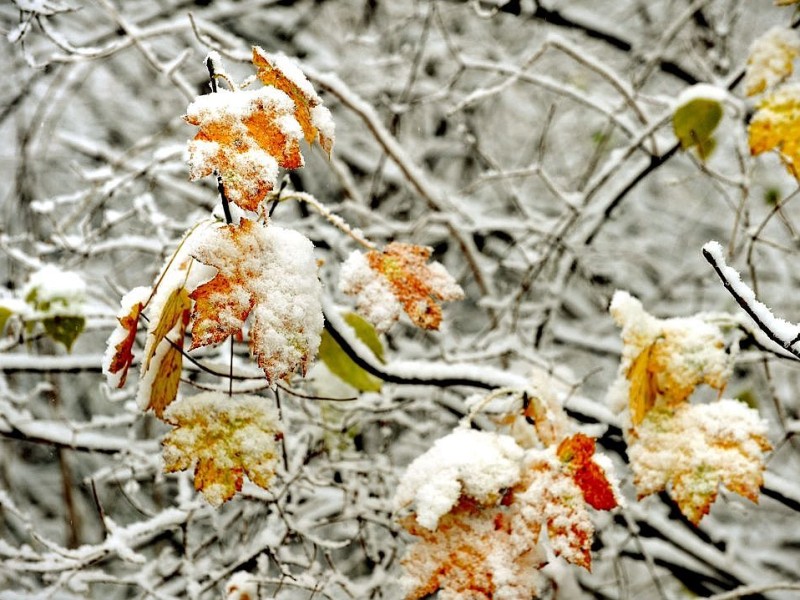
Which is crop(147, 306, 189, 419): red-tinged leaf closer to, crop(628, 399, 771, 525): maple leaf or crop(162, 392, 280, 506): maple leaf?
crop(162, 392, 280, 506): maple leaf

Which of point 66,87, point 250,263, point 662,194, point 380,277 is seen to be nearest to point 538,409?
point 380,277

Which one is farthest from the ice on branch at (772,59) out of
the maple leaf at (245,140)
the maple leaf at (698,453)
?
the maple leaf at (245,140)

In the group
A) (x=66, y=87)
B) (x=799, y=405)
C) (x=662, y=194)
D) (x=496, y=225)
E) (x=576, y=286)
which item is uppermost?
(x=662, y=194)

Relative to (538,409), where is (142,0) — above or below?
above

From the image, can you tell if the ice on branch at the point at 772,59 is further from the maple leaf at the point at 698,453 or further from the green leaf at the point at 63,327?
the green leaf at the point at 63,327

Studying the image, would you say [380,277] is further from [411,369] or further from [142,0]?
[142,0]

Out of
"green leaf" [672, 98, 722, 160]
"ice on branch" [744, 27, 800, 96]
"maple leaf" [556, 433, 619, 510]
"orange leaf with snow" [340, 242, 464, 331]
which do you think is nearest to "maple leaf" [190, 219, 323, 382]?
"orange leaf with snow" [340, 242, 464, 331]
